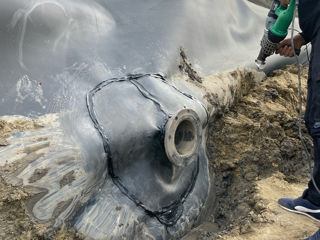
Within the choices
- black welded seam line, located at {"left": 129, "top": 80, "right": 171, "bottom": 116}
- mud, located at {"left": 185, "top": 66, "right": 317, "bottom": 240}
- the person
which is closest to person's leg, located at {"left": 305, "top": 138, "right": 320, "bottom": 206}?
the person

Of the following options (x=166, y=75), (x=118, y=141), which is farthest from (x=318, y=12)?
(x=118, y=141)

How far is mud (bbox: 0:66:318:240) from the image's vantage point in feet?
5.39

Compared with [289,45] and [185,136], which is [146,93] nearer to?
[185,136]

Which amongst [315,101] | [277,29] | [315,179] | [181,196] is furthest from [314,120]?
[181,196]

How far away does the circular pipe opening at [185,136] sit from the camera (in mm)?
2086

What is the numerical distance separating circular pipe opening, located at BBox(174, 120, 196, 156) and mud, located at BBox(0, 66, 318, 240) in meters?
0.46

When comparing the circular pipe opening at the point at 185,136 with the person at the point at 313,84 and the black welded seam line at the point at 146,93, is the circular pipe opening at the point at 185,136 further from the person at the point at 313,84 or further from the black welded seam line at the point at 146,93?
the person at the point at 313,84

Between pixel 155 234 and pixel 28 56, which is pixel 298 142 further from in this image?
pixel 28 56

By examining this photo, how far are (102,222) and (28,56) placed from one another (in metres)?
0.99

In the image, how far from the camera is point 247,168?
2.54m

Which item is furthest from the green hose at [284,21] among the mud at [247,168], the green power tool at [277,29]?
the mud at [247,168]

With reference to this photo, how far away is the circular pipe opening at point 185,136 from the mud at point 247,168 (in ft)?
1.51

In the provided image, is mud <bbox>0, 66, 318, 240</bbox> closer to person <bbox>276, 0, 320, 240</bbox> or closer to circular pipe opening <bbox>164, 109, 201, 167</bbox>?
person <bbox>276, 0, 320, 240</bbox>

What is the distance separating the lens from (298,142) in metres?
2.74
